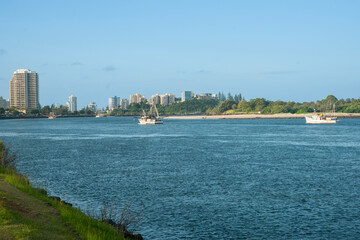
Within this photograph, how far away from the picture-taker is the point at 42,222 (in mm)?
15734

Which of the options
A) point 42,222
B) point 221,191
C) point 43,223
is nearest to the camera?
point 43,223

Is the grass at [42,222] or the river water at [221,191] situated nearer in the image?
the grass at [42,222]

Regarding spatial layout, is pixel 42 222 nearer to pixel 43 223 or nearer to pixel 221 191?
pixel 43 223

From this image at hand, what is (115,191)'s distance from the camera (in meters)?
30.8

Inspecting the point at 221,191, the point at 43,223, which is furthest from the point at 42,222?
the point at 221,191

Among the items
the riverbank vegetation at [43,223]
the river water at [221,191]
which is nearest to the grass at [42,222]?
the riverbank vegetation at [43,223]

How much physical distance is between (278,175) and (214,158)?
15082mm

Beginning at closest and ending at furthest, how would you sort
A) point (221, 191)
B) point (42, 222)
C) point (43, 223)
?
point (43, 223) < point (42, 222) < point (221, 191)

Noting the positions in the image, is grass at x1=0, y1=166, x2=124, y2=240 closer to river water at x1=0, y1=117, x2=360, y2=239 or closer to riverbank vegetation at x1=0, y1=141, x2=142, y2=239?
riverbank vegetation at x1=0, y1=141, x2=142, y2=239

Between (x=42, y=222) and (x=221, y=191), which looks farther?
(x=221, y=191)

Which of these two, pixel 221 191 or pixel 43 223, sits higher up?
pixel 43 223

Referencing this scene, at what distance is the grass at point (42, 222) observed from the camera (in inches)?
551

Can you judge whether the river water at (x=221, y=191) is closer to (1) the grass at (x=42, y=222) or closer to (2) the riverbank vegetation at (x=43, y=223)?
(2) the riverbank vegetation at (x=43, y=223)

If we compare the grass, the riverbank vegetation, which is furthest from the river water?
the grass
